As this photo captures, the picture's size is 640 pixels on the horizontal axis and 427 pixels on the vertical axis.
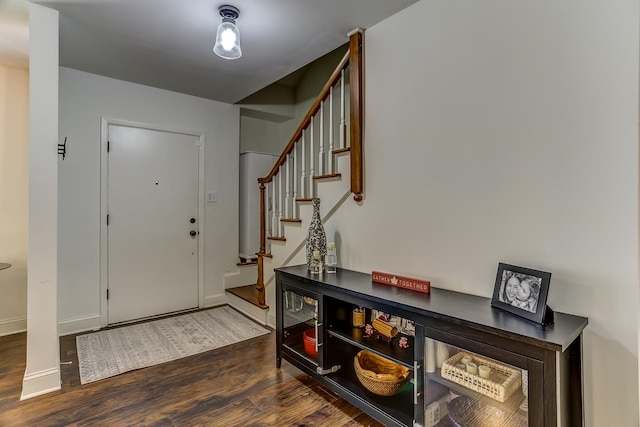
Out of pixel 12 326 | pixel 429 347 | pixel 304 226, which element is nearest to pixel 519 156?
pixel 429 347

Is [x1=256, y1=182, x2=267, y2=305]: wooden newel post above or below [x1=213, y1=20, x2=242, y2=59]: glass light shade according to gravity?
below

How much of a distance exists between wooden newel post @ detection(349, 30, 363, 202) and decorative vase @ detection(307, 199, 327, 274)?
1.08ft

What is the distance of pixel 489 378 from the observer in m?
1.39

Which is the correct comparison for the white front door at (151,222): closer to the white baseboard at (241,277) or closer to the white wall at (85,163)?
the white wall at (85,163)

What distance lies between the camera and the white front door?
331cm

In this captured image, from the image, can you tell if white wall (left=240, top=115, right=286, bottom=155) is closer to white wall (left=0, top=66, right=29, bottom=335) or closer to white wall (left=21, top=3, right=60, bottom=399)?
white wall (left=0, top=66, right=29, bottom=335)

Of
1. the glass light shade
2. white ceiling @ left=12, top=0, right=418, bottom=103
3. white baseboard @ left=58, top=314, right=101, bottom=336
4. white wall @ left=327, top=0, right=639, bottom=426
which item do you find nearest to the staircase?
white wall @ left=327, top=0, right=639, bottom=426

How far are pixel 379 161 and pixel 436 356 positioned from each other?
4.10ft

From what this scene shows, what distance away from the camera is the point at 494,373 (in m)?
1.37

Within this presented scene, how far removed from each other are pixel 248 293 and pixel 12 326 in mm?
2146

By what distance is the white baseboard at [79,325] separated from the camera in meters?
3.04

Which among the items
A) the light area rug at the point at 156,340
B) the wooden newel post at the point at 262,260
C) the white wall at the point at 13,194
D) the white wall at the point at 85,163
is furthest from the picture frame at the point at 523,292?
the white wall at the point at 13,194

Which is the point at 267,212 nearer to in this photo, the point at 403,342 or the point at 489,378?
the point at 403,342

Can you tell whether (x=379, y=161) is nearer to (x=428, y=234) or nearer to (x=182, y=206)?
(x=428, y=234)
